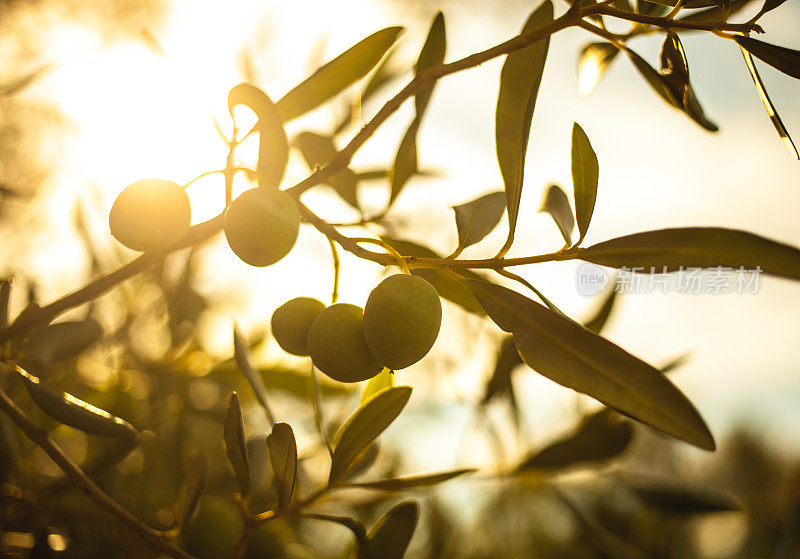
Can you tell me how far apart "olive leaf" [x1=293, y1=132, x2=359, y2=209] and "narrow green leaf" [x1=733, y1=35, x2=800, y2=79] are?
0.57m

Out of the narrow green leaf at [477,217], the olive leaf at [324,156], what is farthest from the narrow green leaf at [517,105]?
the olive leaf at [324,156]

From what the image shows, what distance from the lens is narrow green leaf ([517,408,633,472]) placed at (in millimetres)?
1143

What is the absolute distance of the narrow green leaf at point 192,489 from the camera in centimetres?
85

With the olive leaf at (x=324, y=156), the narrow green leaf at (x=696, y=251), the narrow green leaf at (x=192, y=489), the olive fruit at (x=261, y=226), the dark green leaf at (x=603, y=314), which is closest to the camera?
the narrow green leaf at (x=696, y=251)

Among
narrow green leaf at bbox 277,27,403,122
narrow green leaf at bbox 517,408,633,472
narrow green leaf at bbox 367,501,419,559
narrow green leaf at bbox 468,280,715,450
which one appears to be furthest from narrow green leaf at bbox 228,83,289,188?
narrow green leaf at bbox 517,408,633,472

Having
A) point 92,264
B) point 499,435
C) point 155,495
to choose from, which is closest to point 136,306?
point 92,264

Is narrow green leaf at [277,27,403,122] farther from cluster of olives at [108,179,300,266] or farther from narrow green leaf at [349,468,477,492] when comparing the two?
narrow green leaf at [349,468,477,492]

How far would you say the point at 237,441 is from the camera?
71cm

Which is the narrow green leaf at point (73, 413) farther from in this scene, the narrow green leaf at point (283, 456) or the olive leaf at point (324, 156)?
the olive leaf at point (324, 156)

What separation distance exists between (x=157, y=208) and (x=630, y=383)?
519 millimetres

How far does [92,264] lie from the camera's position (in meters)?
1.51

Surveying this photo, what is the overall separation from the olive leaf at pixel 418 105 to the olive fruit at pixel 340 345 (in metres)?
0.26

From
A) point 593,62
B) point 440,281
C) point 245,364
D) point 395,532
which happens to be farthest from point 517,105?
point 395,532

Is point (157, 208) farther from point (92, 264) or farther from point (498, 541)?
point (498, 541)
